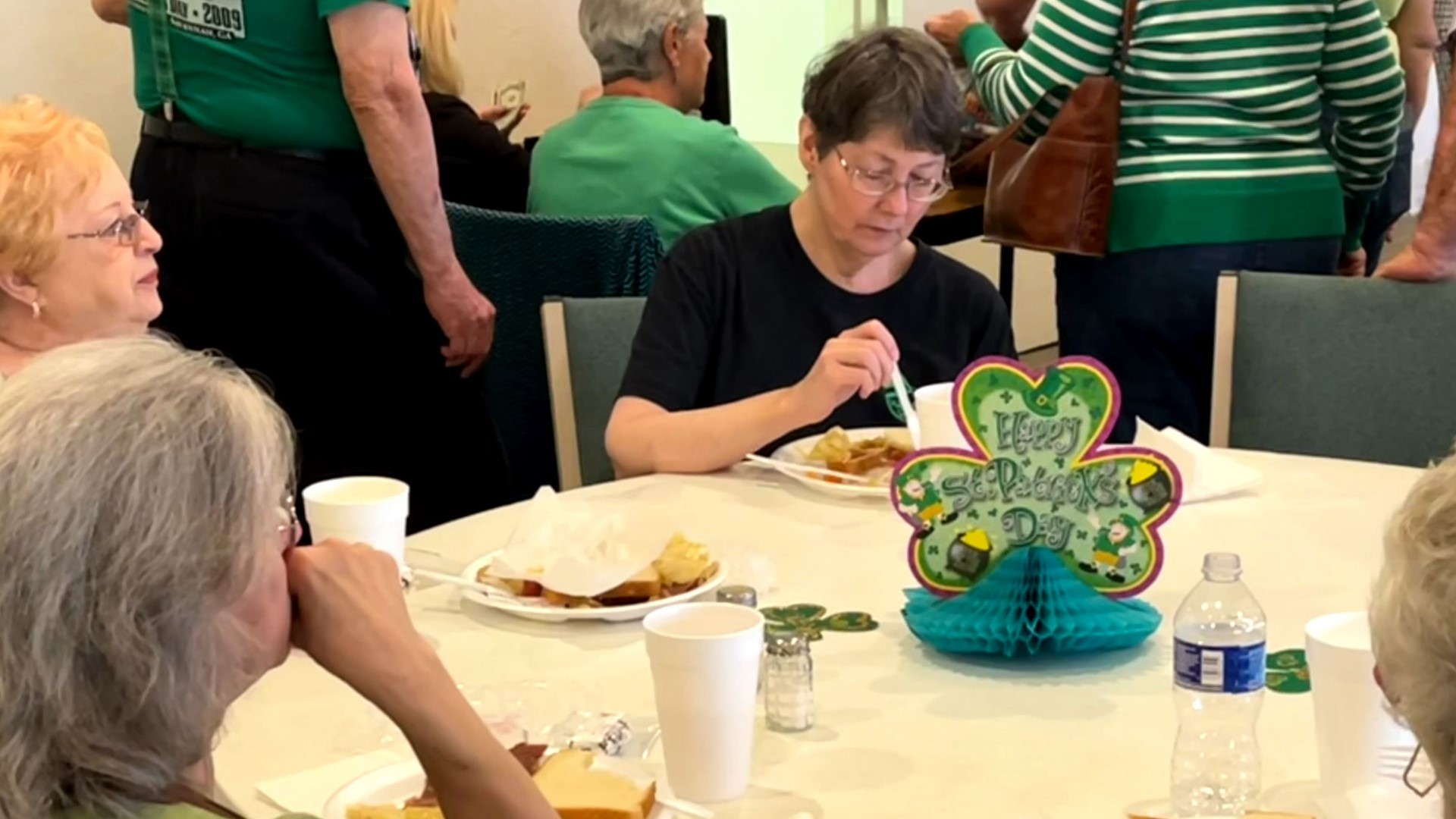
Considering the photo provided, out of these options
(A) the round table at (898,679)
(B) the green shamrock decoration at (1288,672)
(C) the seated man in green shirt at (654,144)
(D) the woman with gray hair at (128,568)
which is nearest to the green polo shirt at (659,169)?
(C) the seated man in green shirt at (654,144)

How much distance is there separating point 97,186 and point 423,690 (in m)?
1.26

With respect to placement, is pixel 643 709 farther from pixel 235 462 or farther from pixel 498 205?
pixel 498 205

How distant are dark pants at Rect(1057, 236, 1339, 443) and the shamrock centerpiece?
1040mm

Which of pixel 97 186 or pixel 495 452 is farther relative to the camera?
pixel 495 452

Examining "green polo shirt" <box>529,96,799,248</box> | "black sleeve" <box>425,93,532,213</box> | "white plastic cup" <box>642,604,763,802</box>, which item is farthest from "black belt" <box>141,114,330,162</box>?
"white plastic cup" <box>642,604,763,802</box>

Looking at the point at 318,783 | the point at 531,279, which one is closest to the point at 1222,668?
the point at 318,783

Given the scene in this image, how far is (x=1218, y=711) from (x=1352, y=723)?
132 mm

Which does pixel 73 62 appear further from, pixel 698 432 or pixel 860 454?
pixel 860 454

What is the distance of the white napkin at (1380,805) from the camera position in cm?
117

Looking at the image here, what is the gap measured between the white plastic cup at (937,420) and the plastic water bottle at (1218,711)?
1.73ft

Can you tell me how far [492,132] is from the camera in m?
3.59

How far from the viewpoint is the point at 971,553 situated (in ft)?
5.07

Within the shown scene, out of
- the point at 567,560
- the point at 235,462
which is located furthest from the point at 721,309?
the point at 235,462

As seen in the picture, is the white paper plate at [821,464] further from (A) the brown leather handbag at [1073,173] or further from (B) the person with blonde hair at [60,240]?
(B) the person with blonde hair at [60,240]
